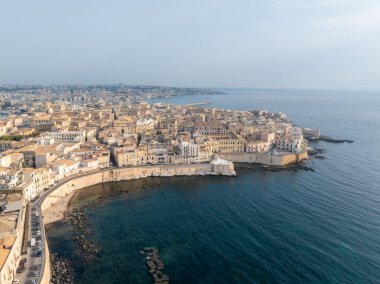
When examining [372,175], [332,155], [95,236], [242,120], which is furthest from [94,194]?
[242,120]

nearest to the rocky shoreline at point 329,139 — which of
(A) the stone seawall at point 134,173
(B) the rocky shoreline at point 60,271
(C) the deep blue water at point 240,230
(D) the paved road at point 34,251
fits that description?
(C) the deep blue water at point 240,230

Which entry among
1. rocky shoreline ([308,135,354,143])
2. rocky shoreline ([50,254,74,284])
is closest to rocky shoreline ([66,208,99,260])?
rocky shoreline ([50,254,74,284])

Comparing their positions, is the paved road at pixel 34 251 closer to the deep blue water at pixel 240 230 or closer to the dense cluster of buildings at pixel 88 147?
the dense cluster of buildings at pixel 88 147

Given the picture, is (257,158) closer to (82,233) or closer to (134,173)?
(134,173)

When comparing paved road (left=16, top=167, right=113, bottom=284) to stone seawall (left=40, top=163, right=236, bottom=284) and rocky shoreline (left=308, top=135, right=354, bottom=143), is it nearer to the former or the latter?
stone seawall (left=40, top=163, right=236, bottom=284)

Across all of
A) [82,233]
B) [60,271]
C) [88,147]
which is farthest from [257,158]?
[60,271]
